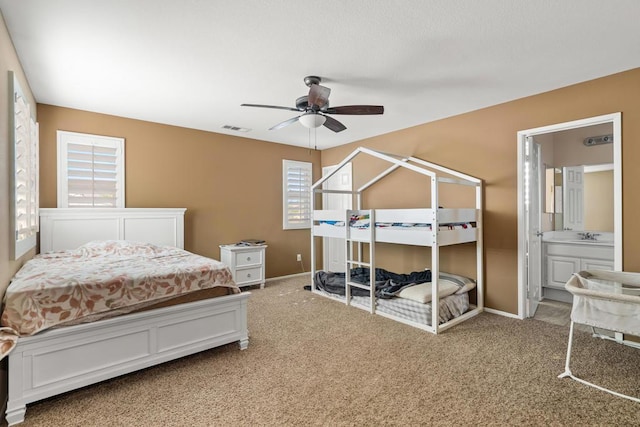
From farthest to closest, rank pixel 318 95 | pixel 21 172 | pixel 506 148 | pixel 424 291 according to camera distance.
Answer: pixel 506 148
pixel 424 291
pixel 318 95
pixel 21 172

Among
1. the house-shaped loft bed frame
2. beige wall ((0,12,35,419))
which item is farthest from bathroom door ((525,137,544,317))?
beige wall ((0,12,35,419))

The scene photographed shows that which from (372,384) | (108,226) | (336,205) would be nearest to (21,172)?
(108,226)

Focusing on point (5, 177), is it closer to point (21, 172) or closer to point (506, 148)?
point (21, 172)

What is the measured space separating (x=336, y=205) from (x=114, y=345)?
14.1ft

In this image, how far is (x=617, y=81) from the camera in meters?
2.84

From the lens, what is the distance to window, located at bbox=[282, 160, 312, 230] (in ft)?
18.7

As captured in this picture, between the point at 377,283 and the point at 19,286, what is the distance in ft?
11.1

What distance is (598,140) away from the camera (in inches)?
165

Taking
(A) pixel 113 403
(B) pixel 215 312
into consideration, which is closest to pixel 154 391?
(A) pixel 113 403

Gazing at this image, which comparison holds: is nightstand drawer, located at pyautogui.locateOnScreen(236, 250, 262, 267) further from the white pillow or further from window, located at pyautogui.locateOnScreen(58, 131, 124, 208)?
the white pillow

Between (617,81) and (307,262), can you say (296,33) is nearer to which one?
(617,81)

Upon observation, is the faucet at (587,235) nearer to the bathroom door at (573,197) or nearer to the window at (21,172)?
the bathroom door at (573,197)

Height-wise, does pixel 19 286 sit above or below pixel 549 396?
above

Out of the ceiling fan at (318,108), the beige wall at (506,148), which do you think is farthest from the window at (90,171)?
the beige wall at (506,148)
